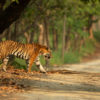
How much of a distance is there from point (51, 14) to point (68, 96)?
18.9m

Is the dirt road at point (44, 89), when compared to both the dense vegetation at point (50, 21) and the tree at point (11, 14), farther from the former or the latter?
the tree at point (11, 14)

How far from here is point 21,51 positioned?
52.0 feet

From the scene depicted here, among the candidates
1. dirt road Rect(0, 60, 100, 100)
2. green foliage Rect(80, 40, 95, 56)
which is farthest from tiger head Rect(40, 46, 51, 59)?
green foliage Rect(80, 40, 95, 56)

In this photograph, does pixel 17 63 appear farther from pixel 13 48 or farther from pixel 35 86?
pixel 35 86

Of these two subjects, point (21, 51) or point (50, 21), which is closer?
point (21, 51)

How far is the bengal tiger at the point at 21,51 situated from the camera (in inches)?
605

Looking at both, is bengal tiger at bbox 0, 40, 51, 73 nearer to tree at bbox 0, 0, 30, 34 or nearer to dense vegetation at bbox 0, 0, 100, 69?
dense vegetation at bbox 0, 0, 100, 69

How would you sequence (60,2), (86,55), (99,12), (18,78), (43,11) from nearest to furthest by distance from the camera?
(18,78)
(43,11)
(60,2)
(99,12)
(86,55)

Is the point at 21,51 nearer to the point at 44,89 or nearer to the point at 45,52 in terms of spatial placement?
the point at 45,52

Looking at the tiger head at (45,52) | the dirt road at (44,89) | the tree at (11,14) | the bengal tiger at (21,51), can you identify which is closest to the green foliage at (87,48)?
the tree at (11,14)

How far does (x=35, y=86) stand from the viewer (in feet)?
37.9

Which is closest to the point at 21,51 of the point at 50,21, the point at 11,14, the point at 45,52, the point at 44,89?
the point at 45,52

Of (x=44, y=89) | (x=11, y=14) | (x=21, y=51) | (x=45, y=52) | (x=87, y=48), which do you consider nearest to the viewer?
(x=44, y=89)

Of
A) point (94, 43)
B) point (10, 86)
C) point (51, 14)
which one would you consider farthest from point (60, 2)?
point (94, 43)
